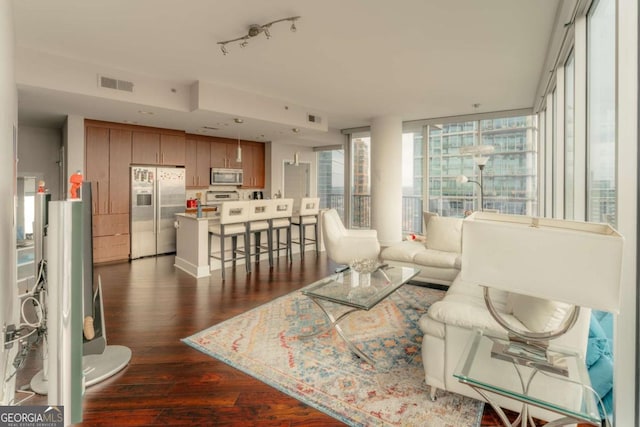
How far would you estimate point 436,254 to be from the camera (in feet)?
13.6

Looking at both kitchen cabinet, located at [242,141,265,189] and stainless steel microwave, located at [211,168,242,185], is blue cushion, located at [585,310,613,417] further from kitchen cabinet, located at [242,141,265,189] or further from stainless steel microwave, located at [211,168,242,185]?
kitchen cabinet, located at [242,141,265,189]

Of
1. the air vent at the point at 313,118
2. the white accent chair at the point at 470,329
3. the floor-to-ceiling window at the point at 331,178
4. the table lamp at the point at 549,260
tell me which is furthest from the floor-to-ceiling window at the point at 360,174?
the table lamp at the point at 549,260

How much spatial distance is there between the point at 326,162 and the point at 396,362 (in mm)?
7181

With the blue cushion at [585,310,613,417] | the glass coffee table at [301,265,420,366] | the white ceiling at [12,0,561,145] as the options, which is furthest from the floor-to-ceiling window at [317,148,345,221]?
the blue cushion at [585,310,613,417]

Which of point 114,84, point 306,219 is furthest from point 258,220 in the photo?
point 114,84

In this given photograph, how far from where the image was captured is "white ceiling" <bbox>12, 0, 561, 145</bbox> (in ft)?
9.19

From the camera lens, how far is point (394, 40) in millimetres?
3350

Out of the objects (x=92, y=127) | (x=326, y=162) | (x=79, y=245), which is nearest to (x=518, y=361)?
(x=79, y=245)

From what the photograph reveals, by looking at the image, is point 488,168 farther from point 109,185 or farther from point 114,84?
point 109,185

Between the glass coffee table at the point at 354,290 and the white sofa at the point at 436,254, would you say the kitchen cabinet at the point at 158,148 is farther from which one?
the glass coffee table at the point at 354,290

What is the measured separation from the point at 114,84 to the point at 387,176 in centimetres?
485

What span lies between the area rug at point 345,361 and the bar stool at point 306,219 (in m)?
2.54

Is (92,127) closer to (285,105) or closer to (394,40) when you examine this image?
(285,105)

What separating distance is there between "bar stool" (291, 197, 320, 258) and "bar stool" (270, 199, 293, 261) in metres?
0.29
